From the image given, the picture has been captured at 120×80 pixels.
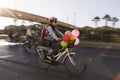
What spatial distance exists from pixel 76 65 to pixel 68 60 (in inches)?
14.7

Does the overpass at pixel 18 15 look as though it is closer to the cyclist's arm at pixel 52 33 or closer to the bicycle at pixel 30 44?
the bicycle at pixel 30 44

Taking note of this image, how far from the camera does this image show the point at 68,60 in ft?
26.8

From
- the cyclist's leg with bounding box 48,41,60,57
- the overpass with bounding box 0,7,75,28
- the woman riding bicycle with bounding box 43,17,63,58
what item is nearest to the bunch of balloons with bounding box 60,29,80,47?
the woman riding bicycle with bounding box 43,17,63,58

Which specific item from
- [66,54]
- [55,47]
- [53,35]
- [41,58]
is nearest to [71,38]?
[66,54]

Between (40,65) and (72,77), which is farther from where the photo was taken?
(40,65)

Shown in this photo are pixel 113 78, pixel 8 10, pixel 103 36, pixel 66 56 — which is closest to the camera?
pixel 113 78

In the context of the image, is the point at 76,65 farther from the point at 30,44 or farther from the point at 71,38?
the point at 30,44

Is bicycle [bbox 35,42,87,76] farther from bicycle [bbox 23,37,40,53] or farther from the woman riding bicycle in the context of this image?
bicycle [bbox 23,37,40,53]

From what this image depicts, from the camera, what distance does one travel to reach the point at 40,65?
977 cm

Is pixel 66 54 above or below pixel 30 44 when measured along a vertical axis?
above

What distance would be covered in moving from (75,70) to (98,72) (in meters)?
0.96

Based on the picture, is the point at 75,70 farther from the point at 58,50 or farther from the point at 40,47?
the point at 40,47

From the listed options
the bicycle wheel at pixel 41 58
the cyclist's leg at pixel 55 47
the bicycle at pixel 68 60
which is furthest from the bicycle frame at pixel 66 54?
the bicycle wheel at pixel 41 58

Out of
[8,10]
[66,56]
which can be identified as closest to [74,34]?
[66,56]
